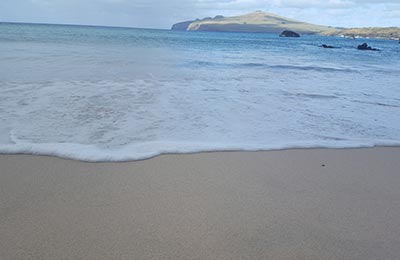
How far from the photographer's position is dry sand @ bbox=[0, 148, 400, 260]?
2393 mm

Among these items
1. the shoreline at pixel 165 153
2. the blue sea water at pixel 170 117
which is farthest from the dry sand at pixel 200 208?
the blue sea water at pixel 170 117

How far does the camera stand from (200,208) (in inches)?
115

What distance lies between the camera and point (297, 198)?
3.19 meters

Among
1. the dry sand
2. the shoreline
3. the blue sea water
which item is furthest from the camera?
the blue sea water

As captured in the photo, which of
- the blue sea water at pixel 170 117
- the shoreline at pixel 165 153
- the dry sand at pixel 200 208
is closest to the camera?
the dry sand at pixel 200 208

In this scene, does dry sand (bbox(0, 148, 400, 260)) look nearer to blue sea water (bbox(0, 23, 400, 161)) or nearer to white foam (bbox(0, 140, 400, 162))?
white foam (bbox(0, 140, 400, 162))

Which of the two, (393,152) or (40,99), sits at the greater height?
(40,99)

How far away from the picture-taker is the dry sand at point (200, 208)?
2.39 metres

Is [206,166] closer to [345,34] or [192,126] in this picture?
[192,126]

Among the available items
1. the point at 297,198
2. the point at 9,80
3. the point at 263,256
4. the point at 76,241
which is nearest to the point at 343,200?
the point at 297,198

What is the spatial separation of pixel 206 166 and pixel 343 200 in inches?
57.9

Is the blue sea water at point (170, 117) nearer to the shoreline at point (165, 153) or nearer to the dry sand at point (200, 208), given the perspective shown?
the shoreline at point (165, 153)

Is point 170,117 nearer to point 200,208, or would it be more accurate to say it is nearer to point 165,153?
point 165,153

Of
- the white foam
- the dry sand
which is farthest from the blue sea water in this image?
the dry sand
